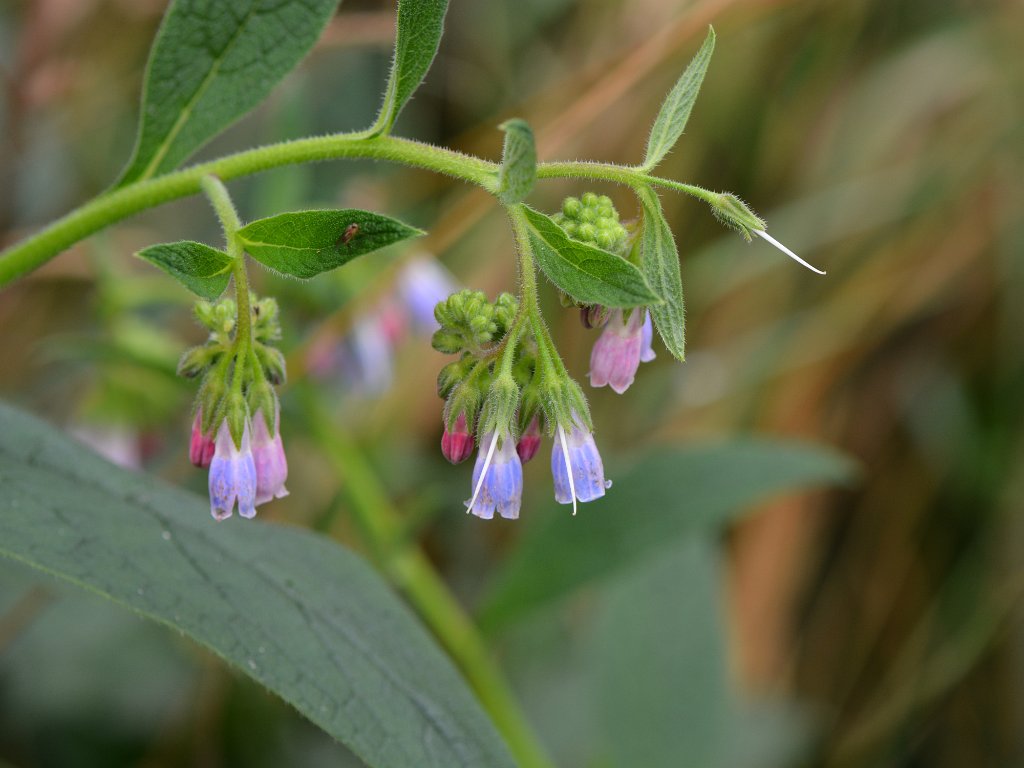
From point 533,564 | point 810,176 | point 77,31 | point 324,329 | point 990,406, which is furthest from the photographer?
point 810,176

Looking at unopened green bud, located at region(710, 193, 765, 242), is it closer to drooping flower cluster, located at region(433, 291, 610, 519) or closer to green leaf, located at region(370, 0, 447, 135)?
drooping flower cluster, located at region(433, 291, 610, 519)

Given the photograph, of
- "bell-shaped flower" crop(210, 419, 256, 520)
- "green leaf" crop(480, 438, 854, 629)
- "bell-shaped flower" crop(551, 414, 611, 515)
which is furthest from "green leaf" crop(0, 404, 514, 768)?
"green leaf" crop(480, 438, 854, 629)

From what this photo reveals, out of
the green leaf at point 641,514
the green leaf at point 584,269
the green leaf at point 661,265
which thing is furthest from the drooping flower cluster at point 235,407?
the green leaf at point 641,514

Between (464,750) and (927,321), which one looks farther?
(927,321)

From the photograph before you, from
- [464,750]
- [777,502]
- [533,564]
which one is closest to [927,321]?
[777,502]

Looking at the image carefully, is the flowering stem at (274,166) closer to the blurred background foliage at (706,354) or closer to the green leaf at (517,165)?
the green leaf at (517,165)

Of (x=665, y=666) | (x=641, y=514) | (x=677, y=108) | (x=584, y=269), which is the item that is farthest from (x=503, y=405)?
(x=665, y=666)

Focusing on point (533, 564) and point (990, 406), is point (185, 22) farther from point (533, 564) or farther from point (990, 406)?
point (990, 406)

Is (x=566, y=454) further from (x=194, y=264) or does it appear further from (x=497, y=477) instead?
(x=194, y=264)
